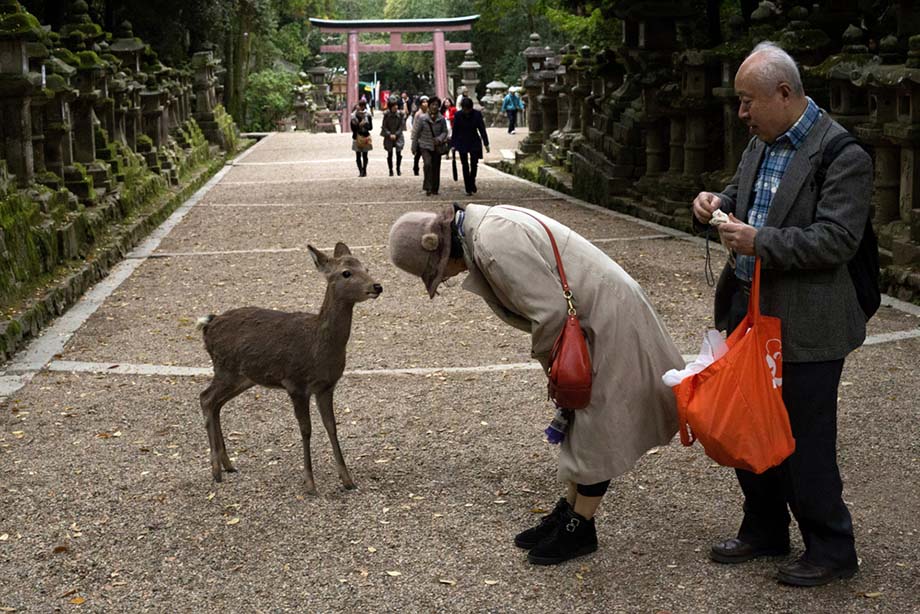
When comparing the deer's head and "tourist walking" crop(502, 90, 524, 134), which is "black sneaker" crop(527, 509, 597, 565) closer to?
the deer's head

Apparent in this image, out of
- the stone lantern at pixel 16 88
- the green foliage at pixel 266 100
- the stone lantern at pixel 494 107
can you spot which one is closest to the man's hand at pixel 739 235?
the stone lantern at pixel 16 88

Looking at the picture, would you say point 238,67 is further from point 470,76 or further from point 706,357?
point 706,357

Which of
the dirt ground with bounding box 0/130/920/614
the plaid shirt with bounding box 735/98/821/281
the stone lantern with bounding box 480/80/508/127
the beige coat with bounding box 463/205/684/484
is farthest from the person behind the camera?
the stone lantern with bounding box 480/80/508/127

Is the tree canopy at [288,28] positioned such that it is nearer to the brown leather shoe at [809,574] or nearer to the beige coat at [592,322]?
the beige coat at [592,322]

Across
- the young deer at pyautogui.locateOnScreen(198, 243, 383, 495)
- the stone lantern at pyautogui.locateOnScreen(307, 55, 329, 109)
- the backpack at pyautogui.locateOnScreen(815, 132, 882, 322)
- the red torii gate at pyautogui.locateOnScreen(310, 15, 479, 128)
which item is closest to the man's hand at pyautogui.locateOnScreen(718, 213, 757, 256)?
the backpack at pyautogui.locateOnScreen(815, 132, 882, 322)

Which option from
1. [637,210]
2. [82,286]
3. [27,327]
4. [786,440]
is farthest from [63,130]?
[786,440]

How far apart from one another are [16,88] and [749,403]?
9.59 m

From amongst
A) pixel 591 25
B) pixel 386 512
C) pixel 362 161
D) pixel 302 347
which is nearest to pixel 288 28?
pixel 591 25

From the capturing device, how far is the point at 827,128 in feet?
14.7

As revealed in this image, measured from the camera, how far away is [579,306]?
4.84 m

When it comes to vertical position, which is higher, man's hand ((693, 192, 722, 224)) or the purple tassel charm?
man's hand ((693, 192, 722, 224))

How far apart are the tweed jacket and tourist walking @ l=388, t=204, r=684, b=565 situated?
1.69 ft

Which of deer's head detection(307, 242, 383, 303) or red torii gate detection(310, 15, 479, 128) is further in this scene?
red torii gate detection(310, 15, 479, 128)

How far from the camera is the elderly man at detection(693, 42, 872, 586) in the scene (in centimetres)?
441
